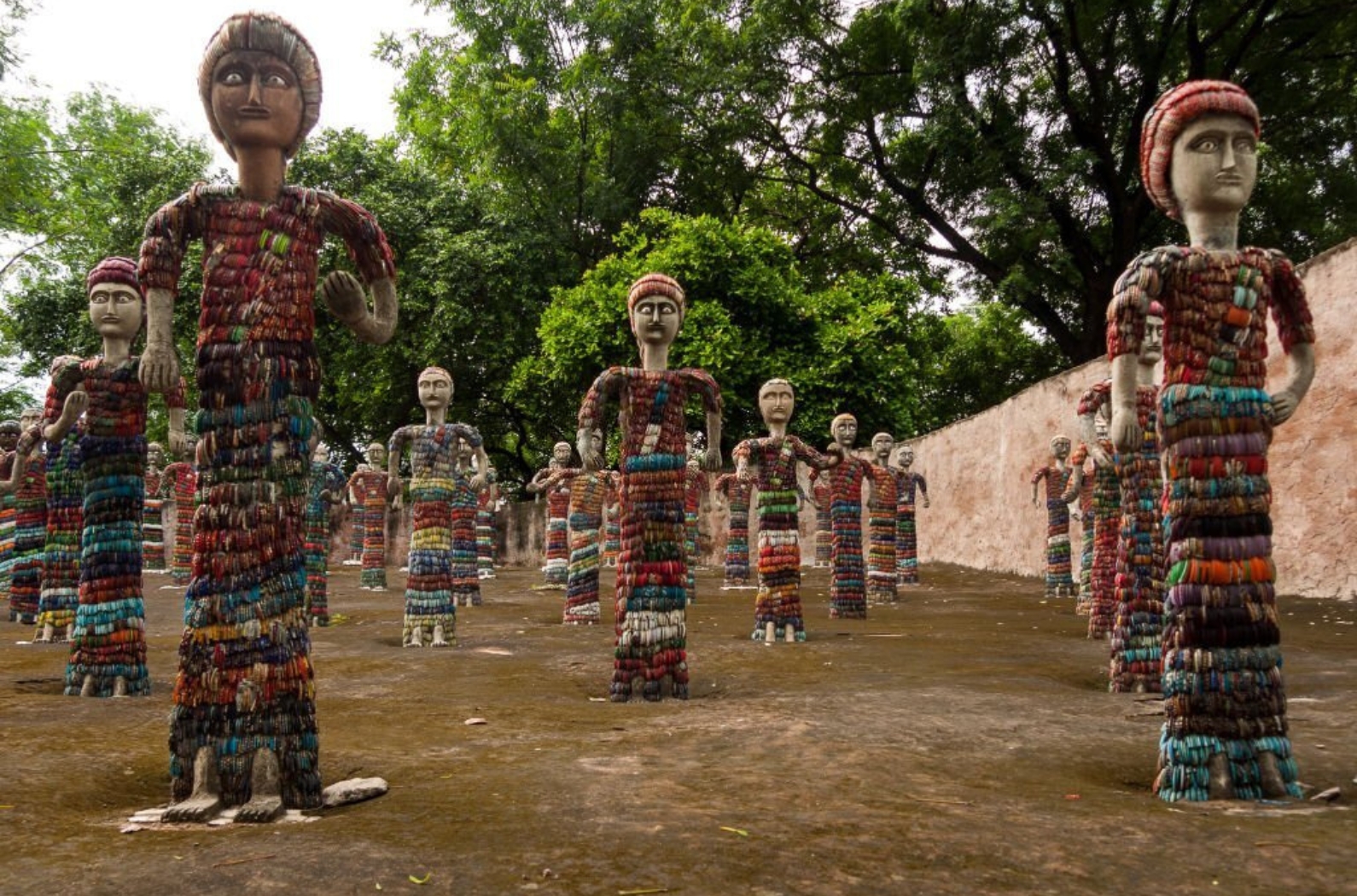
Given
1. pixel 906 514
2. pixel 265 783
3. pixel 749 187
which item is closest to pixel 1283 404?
pixel 265 783

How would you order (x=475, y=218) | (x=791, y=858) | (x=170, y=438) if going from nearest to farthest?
(x=791, y=858) < (x=170, y=438) < (x=475, y=218)

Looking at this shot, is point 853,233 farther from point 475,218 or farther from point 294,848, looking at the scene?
point 294,848

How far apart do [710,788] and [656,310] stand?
356cm

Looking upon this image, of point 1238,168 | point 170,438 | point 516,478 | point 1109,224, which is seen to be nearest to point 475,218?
point 516,478

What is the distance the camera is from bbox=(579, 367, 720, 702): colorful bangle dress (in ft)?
20.1

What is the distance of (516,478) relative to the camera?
2906 cm

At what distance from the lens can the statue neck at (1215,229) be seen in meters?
4.09

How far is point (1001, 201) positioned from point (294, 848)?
1674 centimetres

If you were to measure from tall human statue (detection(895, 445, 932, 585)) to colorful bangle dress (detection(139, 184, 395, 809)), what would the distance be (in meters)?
11.1

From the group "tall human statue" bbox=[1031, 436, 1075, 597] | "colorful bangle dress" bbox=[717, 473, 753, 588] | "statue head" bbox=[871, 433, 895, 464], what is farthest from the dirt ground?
"colorful bangle dress" bbox=[717, 473, 753, 588]

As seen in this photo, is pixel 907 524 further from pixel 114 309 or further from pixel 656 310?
pixel 114 309

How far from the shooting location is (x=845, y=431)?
12164 millimetres

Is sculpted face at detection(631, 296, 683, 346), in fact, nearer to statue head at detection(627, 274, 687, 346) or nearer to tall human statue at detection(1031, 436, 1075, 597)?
statue head at detection(627, 274, 687, 346)

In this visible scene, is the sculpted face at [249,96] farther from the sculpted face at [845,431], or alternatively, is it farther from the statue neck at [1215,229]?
the sculpted face at [845,431]
